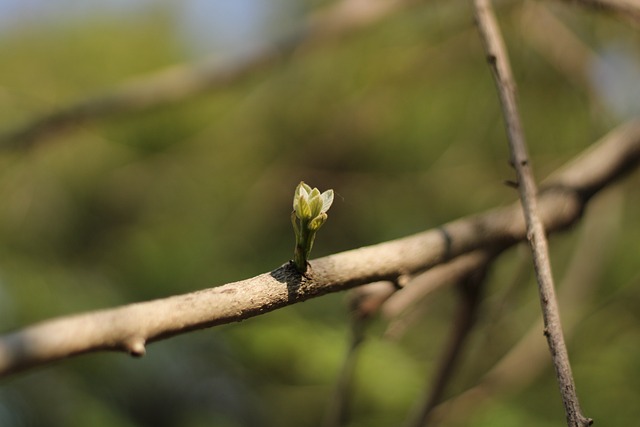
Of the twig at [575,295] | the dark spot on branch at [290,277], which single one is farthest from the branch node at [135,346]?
the twig at [575,295]

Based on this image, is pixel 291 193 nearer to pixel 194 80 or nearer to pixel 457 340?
pixel 194 80

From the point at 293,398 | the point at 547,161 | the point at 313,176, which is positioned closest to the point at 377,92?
the point at 313,176

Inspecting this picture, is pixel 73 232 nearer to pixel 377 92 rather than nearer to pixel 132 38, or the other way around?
pixel 132 38

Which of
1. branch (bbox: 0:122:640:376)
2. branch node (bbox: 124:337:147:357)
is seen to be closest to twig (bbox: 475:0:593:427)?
branch (bbox: 0:122:640:376)

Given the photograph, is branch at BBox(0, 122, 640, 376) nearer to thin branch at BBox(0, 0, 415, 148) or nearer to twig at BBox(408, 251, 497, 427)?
twig at BBox(408, 251, 497, 427)

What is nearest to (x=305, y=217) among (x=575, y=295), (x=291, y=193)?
(x=575, y=295)
